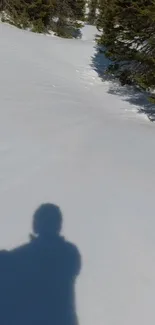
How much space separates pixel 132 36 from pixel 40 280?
727 cm

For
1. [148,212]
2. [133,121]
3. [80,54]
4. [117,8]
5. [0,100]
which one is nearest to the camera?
[148,212]

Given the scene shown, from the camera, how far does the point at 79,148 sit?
627cm

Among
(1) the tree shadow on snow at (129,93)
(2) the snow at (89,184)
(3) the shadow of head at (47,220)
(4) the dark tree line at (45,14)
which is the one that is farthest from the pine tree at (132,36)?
(4) the dark tree line at (45,14)

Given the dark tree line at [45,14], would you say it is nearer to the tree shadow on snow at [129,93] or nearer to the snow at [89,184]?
the tree shadow on snow at [129,93]

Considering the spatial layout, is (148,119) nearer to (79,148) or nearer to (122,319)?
(79,148)

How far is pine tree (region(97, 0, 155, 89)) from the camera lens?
8.45 m

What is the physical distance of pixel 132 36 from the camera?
9484mm

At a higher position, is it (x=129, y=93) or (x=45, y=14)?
(x=45, y=14)

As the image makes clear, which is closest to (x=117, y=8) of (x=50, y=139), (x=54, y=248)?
(x=50, y=139)

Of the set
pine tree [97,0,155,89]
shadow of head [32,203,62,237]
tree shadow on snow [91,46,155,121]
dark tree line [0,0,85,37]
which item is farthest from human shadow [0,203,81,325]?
dark tree line [0,0,85,37]

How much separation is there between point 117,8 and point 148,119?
9.48ft

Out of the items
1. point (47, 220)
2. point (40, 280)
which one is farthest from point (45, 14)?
point (40, 280)

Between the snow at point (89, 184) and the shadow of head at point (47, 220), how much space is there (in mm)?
74

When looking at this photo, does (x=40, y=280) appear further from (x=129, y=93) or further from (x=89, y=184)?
(x=129, y=93)
